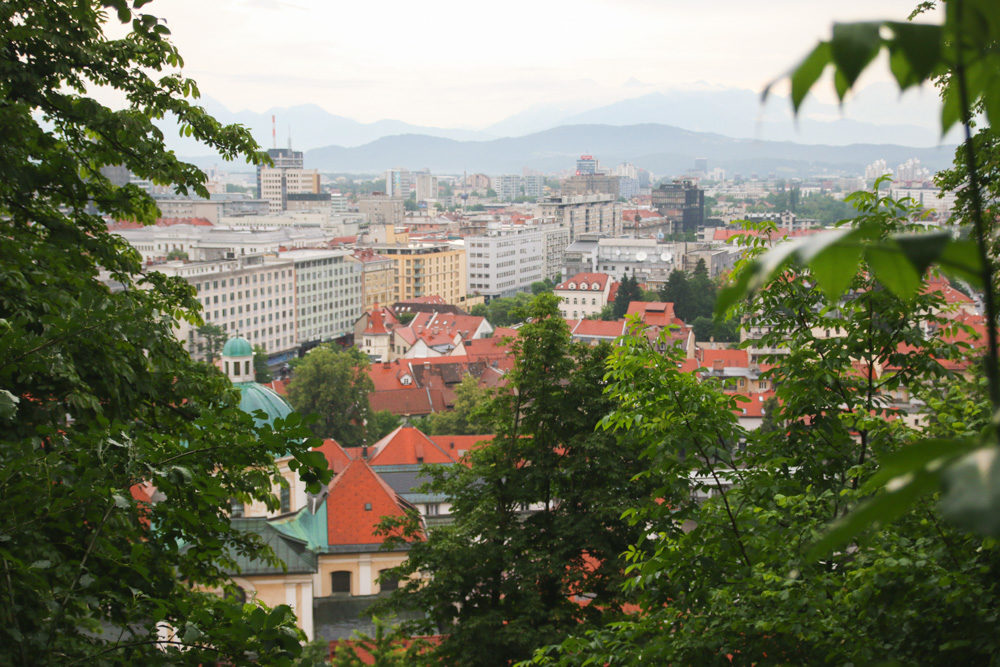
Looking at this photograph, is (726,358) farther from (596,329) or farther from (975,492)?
(975,492)

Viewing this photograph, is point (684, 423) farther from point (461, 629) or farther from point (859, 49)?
point (461, 629)

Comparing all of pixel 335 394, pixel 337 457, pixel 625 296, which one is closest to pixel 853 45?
pixel 337 457

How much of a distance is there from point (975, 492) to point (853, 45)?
0.47m

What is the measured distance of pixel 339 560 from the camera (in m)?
27.3

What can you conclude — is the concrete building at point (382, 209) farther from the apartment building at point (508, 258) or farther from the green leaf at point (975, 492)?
the green leaf at point (975, 492)

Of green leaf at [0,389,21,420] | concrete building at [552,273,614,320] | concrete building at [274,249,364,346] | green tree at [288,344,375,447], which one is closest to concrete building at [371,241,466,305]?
concrete building at [274,249,364,346]

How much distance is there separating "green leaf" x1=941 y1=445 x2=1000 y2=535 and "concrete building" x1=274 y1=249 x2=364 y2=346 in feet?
254

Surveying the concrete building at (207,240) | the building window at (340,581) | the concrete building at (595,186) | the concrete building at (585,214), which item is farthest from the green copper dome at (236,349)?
the concrete building at (595,186)

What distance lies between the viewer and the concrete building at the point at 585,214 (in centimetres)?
14012

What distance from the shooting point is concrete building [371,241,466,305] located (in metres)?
90.6

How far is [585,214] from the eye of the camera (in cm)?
14662

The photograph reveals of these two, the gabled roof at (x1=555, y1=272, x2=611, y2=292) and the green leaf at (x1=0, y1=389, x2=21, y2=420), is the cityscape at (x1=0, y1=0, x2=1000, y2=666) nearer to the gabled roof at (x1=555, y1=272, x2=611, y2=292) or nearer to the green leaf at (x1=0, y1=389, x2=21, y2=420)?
the green leaf at (x1=0, y1=389, x2=21, y2=420)

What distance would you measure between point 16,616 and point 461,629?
27.8 feet

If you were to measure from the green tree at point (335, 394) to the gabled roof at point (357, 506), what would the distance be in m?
15.8
